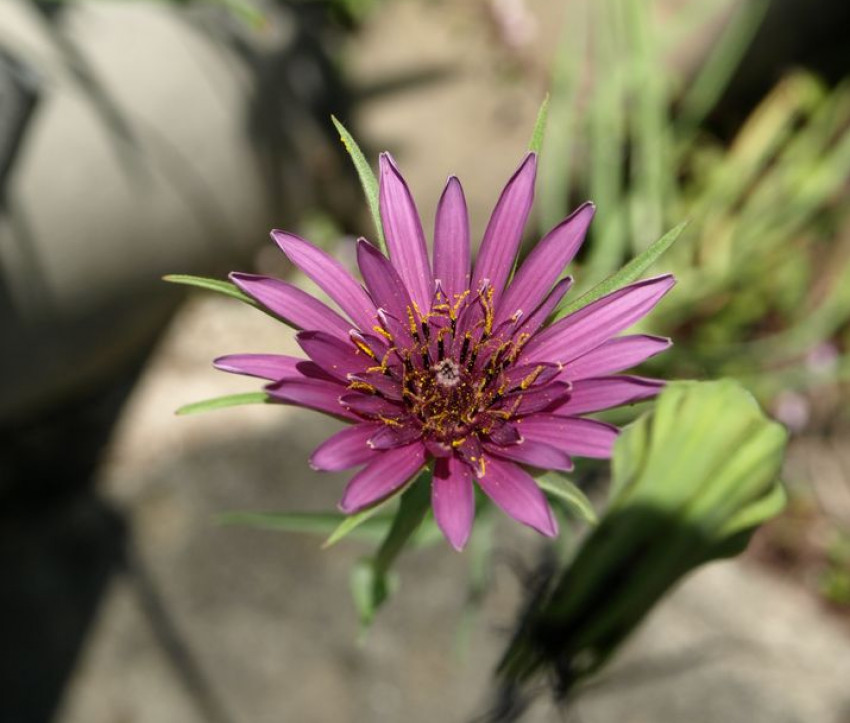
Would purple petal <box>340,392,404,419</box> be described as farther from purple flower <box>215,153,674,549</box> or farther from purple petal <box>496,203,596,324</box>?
purple petal <box>496,203,596,324</box>

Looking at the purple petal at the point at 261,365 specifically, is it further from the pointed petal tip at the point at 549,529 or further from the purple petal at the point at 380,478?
the pointed petal tip at the point at 549,529

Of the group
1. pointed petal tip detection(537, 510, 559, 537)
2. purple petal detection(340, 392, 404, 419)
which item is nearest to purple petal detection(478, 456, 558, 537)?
pointed petal tip detection(537, 510, 559, 537)

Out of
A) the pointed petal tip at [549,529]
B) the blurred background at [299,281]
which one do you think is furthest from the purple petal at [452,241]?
the blurred background at [299,281]

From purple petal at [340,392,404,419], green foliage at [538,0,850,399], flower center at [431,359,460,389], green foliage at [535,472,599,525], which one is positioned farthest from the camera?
green foliage at [538,0,850,399]

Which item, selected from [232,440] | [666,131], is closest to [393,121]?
[666,131]

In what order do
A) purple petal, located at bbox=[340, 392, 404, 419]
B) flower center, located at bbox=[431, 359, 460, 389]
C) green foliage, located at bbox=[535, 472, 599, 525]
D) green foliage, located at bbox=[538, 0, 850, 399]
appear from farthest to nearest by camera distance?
green foliage, located at bbox=[538, 0, 850, 399]
flower center, located at bbox=[431, 359, 460, 389]
purple petal, located at bbox=[340, 392, 404, 419]
green foliage, located at bbox=[535, 472, 599, 525]

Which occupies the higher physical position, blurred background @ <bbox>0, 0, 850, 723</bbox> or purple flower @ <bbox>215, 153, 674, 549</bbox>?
purple flower @ <bbox>215, 153, 674, 549</bbox>

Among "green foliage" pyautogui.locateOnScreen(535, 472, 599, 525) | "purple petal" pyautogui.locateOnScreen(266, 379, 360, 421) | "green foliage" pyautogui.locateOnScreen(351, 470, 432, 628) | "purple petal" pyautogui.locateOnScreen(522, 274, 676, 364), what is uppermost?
"purple petal" pyautogui.locateOnScreen(522, 274, 676, 364)

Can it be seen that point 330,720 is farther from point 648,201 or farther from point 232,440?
point 648,201
